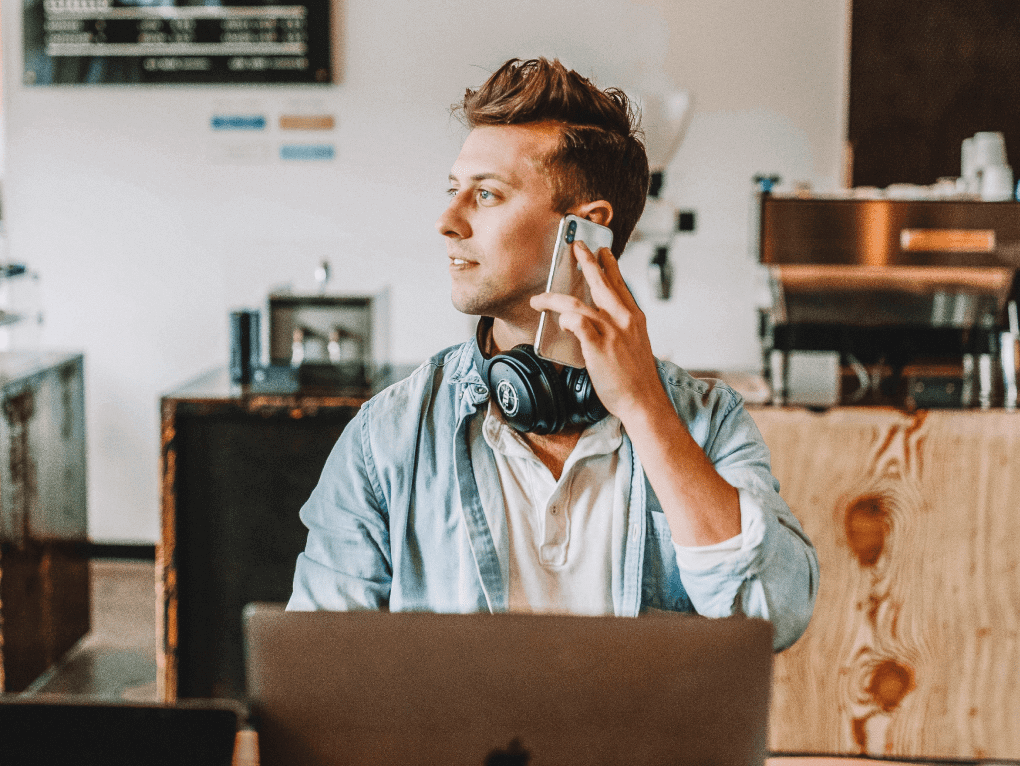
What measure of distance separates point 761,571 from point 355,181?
2690mm

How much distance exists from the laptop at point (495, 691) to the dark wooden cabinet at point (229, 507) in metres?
1.77

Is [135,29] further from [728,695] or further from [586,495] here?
[728,695]

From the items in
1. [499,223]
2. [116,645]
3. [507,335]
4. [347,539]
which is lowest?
[116,645]

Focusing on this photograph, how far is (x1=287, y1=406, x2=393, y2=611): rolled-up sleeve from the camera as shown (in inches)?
46.1

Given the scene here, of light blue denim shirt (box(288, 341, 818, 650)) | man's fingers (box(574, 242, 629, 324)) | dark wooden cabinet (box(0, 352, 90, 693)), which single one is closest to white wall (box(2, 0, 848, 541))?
dark wooden cabinet (box(0, 352, 90, 693))

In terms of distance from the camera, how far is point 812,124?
3223mm

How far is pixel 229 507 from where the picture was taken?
2369 mm

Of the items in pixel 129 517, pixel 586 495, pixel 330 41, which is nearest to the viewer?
pixel 586 495

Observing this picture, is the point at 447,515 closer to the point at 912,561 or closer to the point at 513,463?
the point at 513,463

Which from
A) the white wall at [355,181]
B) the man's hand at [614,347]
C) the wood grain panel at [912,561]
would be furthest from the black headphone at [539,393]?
the white wall at [355,181]

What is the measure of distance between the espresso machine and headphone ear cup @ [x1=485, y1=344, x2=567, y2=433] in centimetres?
122

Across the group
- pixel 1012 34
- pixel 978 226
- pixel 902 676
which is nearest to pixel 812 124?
pixel 1012 34

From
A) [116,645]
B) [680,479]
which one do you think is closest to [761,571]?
[680,479]

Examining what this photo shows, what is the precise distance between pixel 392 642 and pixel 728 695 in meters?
0.22
